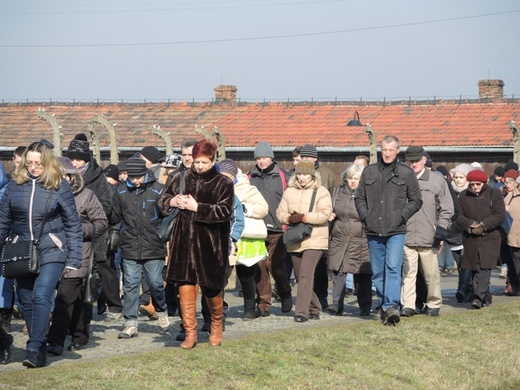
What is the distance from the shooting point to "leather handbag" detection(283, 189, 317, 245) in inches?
561

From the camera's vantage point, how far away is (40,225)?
34.6ft

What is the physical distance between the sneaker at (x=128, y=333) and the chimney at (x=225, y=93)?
1465 inches

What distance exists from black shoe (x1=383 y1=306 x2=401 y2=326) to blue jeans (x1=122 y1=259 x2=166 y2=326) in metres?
2.58

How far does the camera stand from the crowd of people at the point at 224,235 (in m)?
10.7

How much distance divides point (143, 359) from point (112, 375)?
0.83 meters

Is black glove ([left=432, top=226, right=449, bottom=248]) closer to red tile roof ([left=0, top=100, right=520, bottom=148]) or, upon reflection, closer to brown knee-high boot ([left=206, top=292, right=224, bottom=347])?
brown knee-high boot ([left=206, top=292, right=224, bottom=347])

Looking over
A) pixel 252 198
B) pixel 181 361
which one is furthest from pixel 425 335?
pixel 181 361

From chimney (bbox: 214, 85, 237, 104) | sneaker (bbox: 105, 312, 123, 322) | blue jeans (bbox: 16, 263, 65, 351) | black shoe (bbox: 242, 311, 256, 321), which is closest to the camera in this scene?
blue jeans (bbox: 16, 263, 65, 351)

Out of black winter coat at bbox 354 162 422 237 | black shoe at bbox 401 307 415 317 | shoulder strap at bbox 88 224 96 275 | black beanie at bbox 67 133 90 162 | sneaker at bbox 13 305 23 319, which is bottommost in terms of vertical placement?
sneaker at bbox 13 305 23 319

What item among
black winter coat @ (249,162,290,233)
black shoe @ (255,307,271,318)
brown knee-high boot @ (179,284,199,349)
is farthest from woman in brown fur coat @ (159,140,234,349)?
black winter coat @ (249,162,290,233)

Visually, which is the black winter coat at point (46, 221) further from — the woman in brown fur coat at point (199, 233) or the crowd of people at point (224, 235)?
the woman in brown fur coat at point (199, 233)

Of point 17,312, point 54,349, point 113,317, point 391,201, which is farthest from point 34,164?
point 113,317

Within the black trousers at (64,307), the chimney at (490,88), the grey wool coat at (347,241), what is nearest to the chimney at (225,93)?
the chimney at (490,88)

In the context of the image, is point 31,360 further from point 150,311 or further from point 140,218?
point 150,311
